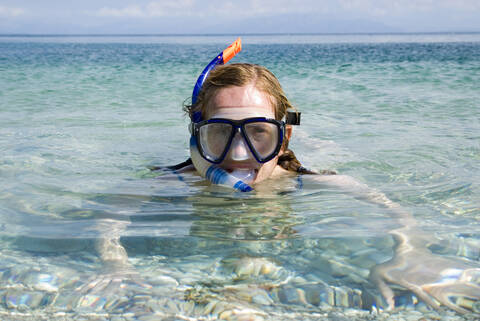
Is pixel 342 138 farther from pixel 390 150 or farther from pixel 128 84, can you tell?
pixel 128 84

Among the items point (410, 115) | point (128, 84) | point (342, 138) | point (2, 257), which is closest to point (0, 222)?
point (2, 257)

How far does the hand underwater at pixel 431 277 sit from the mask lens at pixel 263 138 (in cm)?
96

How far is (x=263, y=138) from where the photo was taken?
2.99 m

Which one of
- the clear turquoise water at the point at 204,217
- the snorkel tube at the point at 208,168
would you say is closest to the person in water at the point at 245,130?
the snorkel tube at the point at 208,168

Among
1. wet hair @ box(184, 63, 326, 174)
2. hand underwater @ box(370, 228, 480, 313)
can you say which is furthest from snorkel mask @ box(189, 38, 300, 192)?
hand underwater @ box(370, 228, 480, 313)

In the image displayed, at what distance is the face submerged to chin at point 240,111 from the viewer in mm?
2939

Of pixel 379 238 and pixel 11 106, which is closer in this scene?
pixel 379 238

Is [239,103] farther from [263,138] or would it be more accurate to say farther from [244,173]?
[244,173]

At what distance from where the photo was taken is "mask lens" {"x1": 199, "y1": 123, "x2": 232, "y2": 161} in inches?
116

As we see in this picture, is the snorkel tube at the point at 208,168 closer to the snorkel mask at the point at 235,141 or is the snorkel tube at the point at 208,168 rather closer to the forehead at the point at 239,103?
the snorkel mask at the point at 235,141

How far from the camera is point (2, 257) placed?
227cm

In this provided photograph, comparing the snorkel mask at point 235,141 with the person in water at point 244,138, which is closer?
the person in water at point 244,138

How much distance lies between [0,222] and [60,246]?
0.61 metres

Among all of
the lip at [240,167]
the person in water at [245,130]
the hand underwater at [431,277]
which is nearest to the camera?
the hand underwater at [431,277]
